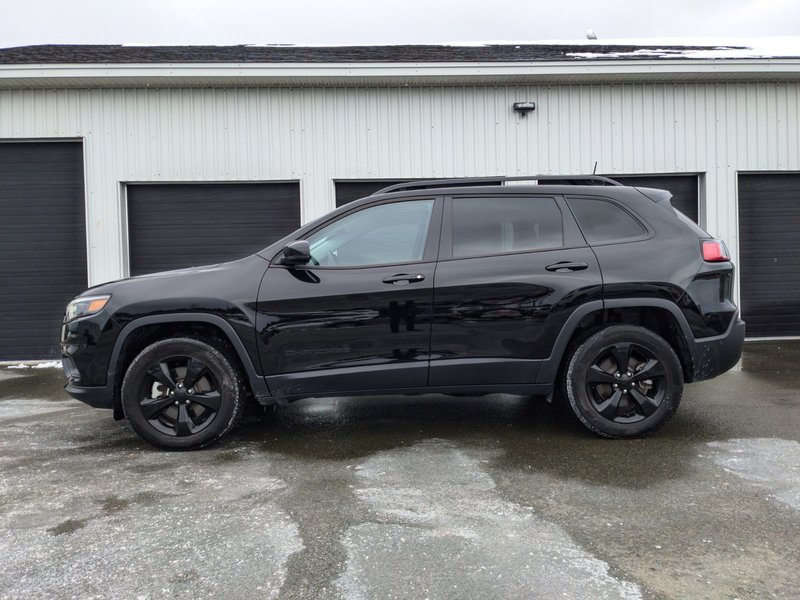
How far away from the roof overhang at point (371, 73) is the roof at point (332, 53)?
0.13m

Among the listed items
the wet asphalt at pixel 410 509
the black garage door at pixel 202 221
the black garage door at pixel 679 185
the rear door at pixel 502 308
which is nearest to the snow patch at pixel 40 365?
the black garage door at pixel 202 221

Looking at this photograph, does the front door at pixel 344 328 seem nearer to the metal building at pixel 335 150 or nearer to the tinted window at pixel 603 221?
the tinted window at pixel 603 221

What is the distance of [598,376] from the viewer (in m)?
4.22

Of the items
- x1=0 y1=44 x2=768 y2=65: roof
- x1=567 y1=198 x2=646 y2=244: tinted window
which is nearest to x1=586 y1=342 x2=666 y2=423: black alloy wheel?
x1=567 y1=198 x2=646 y2=244: tinted window

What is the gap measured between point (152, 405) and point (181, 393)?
0.70ft

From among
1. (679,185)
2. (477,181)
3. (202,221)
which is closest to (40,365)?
(202,221)

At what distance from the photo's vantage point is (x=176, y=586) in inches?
96.1

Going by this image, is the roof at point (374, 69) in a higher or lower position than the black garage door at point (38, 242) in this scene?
higher

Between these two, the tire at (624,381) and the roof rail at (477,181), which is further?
the roof rail at (477,181)

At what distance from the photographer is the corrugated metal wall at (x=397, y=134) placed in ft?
29.0

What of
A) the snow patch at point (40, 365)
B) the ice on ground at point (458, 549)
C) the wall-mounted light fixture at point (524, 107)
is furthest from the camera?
the wall-mounted light fixture at point (524, 107)

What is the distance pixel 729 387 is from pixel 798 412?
3.36 ft

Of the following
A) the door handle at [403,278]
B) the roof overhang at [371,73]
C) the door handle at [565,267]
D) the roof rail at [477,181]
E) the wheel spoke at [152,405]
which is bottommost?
the wheel spoke at [152,405]

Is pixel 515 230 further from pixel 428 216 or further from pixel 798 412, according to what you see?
pixel 798 412
